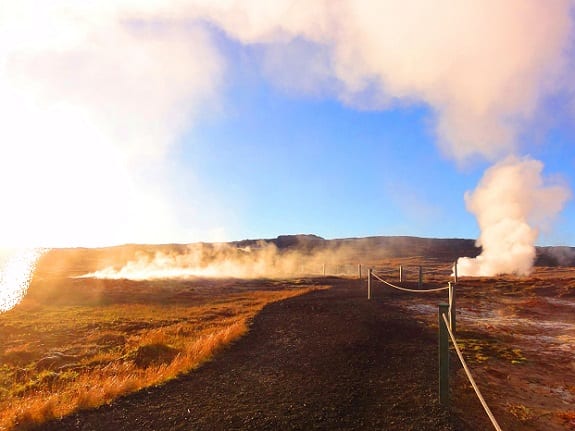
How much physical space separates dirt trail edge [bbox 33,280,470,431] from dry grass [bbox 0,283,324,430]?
0.49 m

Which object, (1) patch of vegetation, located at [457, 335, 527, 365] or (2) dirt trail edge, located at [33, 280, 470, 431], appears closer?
(2) dirt trail edge, located at [33, 280, 470, 431]

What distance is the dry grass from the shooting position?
7.15 m

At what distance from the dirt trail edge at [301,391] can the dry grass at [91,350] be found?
49 centimetres

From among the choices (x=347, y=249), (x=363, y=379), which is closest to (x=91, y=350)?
(x=363, y=379)

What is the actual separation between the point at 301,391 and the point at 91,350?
1155 cm

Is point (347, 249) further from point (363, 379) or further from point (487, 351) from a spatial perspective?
point (363, 379)

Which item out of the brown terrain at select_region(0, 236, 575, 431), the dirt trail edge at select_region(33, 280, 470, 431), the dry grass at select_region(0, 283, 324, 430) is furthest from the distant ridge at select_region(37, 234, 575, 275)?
the dirt trail edge at select_region(33, 280, 470, 431)

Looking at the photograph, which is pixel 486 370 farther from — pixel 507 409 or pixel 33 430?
pixel 33 430

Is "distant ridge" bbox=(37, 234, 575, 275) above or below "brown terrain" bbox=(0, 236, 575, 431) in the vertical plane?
above

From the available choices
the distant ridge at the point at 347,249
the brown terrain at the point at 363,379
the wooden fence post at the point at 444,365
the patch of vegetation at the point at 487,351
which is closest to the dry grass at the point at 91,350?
the brown terrain at the point at 363,379

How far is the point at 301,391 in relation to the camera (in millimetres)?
7012

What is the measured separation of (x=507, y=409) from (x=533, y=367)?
10.1ft

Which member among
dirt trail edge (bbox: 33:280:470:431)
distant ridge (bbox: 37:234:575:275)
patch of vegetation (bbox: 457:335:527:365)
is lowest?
dirt trail edge (bbox: 33:280:470:431)

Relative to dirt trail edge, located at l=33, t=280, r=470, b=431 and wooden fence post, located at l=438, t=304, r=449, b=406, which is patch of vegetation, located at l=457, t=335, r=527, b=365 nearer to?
dirt trail edge, located at l=33, t=280, r=470, b=431
